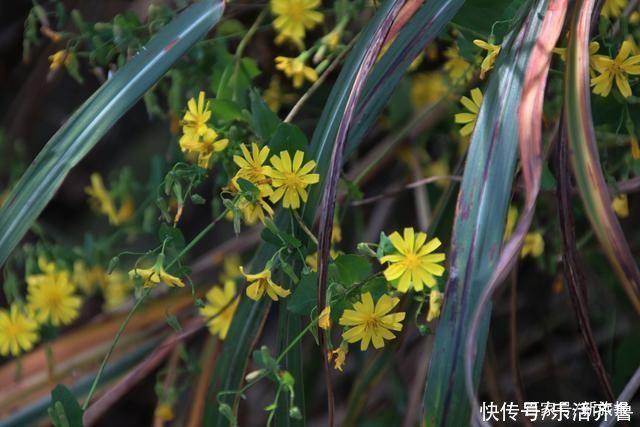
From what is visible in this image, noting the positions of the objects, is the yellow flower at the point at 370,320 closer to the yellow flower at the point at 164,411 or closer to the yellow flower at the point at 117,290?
the yellow flower at the point at 164,411

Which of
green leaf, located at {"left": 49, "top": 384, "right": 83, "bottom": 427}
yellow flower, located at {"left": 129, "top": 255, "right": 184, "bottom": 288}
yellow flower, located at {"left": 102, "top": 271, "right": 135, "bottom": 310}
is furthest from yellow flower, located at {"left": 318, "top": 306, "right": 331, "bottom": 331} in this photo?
yellow flower, located at {"left": 102, "top": 271, "right": 135, "bottom": 310}

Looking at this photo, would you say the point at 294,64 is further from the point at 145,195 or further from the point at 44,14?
the point at 145,195

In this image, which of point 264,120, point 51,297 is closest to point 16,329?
point 51,297

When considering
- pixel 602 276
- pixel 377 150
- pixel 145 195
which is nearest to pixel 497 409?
pixel 602 276

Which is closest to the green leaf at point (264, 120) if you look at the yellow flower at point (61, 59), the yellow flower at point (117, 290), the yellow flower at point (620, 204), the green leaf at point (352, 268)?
the green leaf at point (352, 268)

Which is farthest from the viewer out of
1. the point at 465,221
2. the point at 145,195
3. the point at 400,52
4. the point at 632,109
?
the point at 145,195

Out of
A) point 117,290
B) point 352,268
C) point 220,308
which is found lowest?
point 117,290

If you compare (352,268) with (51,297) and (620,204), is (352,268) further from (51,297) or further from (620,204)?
(51,297)
